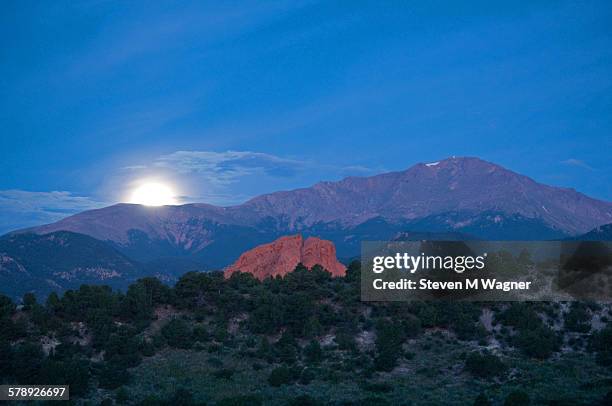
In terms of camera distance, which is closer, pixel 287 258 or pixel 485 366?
pixel 485 366

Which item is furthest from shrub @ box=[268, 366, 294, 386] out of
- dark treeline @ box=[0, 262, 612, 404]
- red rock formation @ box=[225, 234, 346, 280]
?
red rock formation @ box=[225, 234, 346, 280]

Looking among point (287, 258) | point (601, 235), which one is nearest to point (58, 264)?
point (287, 258)

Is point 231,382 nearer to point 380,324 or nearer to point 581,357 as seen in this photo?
point 380,324

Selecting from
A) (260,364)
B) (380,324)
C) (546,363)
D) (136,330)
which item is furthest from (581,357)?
(136,330)

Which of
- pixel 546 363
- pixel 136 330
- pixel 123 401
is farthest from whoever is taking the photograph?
pixel 136 330

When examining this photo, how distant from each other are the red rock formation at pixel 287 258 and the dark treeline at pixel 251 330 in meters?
28.5

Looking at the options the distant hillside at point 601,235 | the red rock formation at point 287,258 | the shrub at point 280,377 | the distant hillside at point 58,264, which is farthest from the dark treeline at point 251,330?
the distant hillside at point 601,235

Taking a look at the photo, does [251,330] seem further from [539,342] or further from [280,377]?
[539,342]

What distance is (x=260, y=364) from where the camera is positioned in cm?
3609

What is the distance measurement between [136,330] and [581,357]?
2763cm

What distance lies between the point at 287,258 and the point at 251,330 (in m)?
37.0

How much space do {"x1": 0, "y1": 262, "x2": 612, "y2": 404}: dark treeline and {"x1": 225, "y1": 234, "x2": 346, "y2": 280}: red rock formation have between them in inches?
1123

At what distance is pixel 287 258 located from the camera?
259ft

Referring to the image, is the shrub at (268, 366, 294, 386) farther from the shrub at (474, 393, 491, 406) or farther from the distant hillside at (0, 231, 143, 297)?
the distant hillside at (0, 231, 143, 297)
